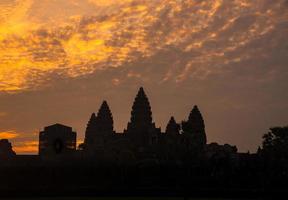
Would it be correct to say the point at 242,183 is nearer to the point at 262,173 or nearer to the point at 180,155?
the point at 262,173

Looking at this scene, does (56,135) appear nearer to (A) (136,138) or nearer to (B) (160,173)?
(A) (136,138)

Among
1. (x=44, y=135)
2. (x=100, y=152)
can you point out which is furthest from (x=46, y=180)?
(x=44, y=135)

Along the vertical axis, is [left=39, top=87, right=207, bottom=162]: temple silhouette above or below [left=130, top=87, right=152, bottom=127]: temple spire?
below

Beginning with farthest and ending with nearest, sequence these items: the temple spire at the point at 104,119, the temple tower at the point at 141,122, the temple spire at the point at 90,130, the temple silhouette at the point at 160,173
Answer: the temple spire at the point at 90,130 → the temple spire at the point at 104,119 → the temple tower at the point at 141,122 → the temple silhouette at the point at 160,173

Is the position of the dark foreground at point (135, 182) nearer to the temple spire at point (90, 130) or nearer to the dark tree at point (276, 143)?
the dark tree at point (276, 143)

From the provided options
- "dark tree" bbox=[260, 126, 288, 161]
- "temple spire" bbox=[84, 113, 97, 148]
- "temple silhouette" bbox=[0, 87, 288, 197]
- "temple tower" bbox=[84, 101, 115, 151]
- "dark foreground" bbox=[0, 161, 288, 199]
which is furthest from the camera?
"temple spire" bbox=[84, 113, 97, 148]

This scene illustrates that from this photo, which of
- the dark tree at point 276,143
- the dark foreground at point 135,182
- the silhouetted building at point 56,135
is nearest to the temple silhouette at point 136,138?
the silhouetted building at point 56,135

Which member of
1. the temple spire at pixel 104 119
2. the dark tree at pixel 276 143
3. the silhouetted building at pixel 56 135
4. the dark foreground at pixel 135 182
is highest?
the temple spire at pixel 104 119

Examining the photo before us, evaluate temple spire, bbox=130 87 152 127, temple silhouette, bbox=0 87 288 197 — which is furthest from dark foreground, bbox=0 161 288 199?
temple spire, bbox=130 87 152 127

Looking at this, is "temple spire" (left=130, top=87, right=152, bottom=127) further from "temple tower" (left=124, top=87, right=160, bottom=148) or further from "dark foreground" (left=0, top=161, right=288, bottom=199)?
"dark foreground" (left=0, top=161, right=288, bottom=199)

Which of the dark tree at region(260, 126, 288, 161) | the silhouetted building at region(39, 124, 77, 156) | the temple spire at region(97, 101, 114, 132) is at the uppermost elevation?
the temple spire at region(97, 101, 114, 132)

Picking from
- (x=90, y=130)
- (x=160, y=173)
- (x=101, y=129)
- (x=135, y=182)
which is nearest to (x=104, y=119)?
(x=101, y=129)

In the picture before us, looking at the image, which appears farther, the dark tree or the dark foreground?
the dark tree

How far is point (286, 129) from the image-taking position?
105 meters
